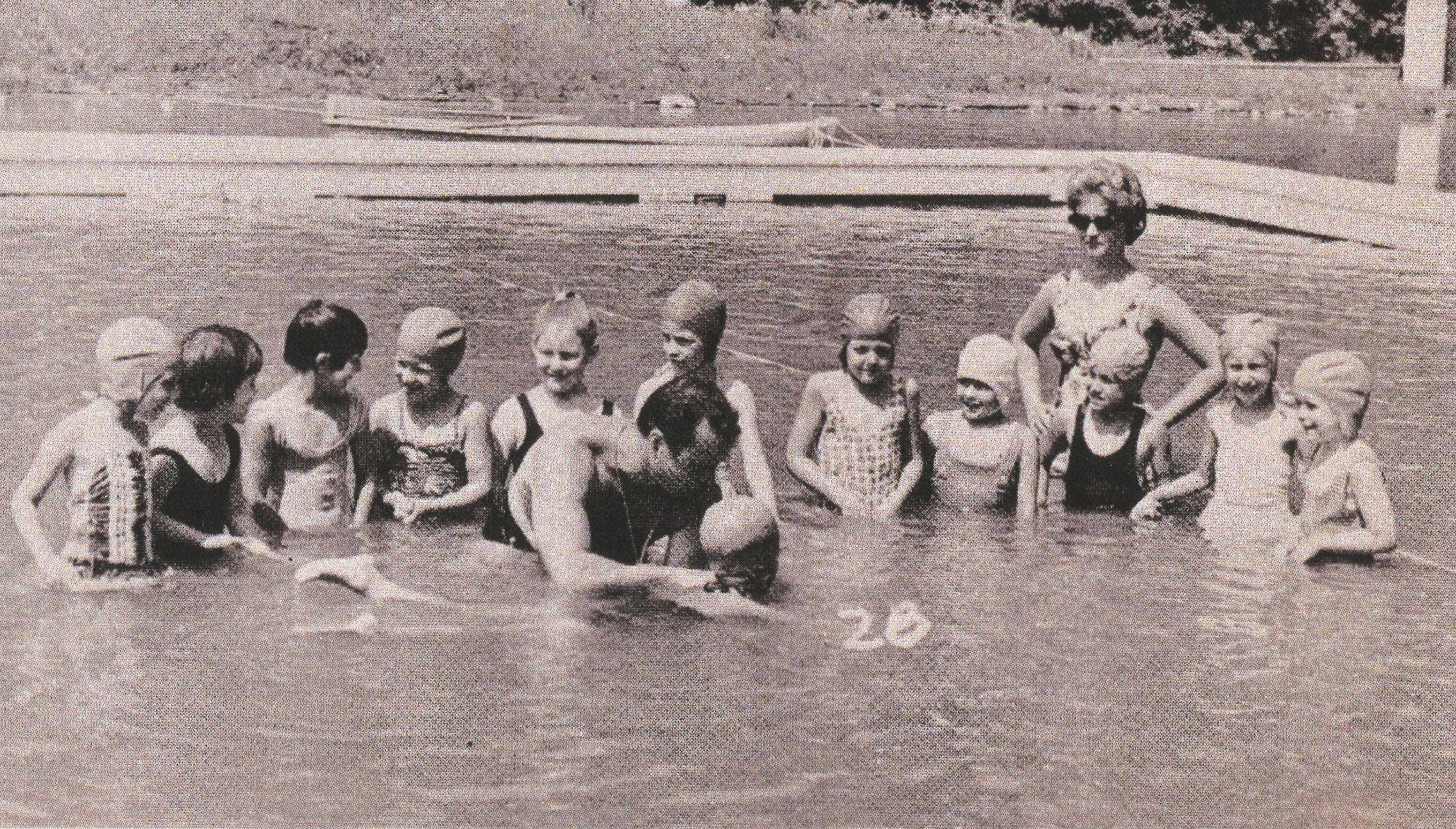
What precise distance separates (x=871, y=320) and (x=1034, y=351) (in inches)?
53.6

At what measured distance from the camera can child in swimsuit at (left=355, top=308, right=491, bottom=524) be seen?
745cm

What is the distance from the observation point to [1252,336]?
748cm

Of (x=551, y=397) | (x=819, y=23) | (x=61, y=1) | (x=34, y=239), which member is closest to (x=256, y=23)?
(x=61, y=1)

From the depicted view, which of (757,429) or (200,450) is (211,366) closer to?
A: (200,450)

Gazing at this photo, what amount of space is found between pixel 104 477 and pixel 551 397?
154 centimetres

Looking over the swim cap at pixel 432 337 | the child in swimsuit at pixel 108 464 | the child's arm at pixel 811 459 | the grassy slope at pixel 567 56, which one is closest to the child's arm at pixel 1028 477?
the child's arm at pixel 811 459

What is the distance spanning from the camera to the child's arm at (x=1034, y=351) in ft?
27.6

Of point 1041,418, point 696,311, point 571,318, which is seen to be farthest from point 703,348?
point 1041,418

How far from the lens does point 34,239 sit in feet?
54.2

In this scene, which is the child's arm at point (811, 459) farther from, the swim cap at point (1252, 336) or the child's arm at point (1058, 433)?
the swim cap at point (1252, 336)

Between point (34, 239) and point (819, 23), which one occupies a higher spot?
point (819, 23)

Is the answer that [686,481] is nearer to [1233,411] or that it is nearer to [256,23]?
[1233,411]

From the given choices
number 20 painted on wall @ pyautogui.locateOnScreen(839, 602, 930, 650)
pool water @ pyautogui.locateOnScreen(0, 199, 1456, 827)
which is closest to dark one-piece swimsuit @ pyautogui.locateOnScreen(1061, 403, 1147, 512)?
pool water @ pyautogui.locateOnScreen(0, 199, 1456, 827)

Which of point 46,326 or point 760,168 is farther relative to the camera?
point 760,168
